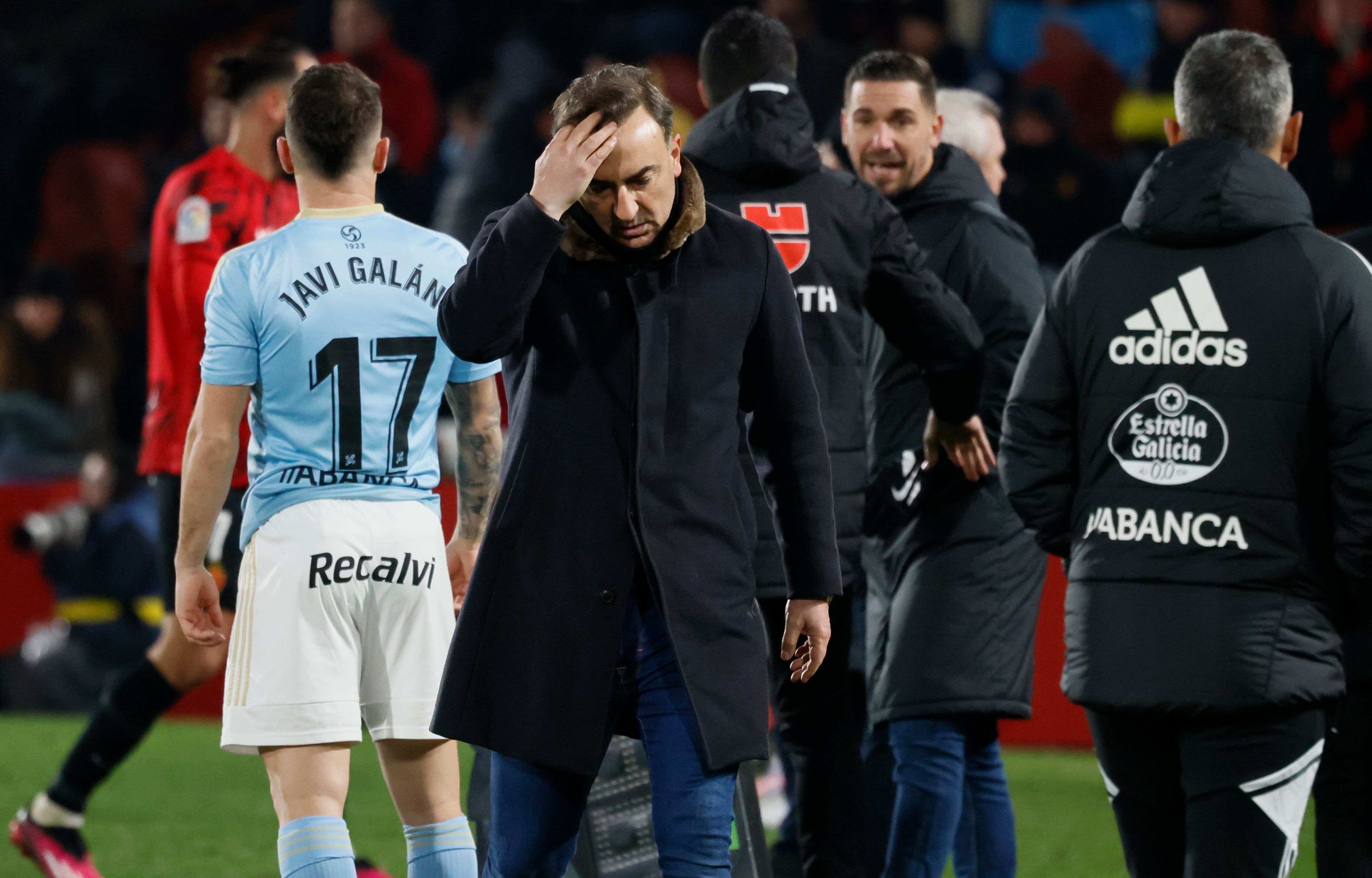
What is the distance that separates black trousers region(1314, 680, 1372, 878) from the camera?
4.39m

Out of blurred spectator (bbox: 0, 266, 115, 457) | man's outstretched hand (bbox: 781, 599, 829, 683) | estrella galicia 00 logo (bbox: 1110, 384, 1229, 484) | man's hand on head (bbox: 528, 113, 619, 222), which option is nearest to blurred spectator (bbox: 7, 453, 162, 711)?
blurred spectator (bbox: 0, 266, 115, 457)

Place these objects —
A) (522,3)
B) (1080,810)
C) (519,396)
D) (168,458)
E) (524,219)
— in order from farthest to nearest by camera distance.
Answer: (522,3)
(1080,810)
(168,458)
(519,396)
(524,219)

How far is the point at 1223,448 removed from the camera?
11.2 feet

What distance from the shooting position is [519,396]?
340 cm

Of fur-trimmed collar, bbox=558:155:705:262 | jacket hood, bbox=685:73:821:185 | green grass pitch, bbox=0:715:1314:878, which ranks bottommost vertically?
green grass pitch, bbox=0:715:1314:878

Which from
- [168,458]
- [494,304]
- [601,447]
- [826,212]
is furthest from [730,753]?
[168,458]

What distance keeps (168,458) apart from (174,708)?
5.35m

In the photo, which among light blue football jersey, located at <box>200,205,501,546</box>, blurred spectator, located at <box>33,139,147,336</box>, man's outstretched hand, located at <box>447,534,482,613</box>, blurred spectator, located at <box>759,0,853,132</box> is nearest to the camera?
light blue football jersey, located at <box>200,205,501,546</box>

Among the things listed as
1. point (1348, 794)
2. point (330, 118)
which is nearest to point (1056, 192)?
point (1348, 794)

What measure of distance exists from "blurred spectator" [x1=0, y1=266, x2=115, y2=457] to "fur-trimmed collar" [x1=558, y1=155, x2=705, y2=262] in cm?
950

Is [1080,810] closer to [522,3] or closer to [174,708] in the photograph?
[174,708]

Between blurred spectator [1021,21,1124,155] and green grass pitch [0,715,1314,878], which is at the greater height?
blurred spectator [1021,21,1124,155]

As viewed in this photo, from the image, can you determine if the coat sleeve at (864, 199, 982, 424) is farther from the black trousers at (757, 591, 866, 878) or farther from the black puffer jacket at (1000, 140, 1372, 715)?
the black puffer jacket at (1000, 140, 1372, 715)

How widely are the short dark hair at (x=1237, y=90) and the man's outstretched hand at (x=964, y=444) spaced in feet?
3.93
